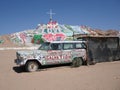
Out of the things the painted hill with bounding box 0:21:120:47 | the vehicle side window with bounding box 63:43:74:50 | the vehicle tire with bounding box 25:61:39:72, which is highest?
the painted hill with bounding box 0:21:120:47

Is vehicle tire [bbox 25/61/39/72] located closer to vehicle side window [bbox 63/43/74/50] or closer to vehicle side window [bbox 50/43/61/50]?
vehicle side window [bbox 50/43/61/50]

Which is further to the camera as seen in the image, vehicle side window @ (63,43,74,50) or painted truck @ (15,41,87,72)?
vehicle side window @ (63,43,74,50)

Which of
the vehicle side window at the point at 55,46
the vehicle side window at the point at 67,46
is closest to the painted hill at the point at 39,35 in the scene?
the vehicle side window at the point at 67,46

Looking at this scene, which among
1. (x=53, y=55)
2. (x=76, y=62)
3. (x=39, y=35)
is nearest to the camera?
(x=53, y=55)

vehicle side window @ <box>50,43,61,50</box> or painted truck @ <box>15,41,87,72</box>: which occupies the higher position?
vehicle side window @ <box>50,43,61,50</box>

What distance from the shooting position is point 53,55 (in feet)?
39.4

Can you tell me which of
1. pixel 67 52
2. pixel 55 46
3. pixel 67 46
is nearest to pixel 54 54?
pixel 55 46

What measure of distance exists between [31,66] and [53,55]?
1.63 m

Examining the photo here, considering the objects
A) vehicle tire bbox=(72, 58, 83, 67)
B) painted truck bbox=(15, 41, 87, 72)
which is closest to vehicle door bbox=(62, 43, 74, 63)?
painted truck bbox=(15, 41, 87, 72)

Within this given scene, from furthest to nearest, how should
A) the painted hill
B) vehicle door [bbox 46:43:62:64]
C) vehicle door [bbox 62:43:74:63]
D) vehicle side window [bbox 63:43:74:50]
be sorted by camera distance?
the painted hill → vehicle side window [bbox 63:43:74:50] → vehicle door [bbox 62:43:74:63] → vehicle door [bbox 46:43:62:64]

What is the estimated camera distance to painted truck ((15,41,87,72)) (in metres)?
11.1

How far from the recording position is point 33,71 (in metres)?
11.2

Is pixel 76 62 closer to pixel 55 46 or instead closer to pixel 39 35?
pixel 55 46

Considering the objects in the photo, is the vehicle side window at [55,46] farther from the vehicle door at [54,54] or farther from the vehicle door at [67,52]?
the vehicle door at [67,52]
